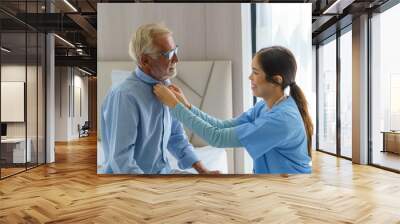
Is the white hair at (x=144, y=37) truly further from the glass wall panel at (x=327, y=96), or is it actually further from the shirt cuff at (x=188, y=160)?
the glass wall panel at (x=327, y=96)

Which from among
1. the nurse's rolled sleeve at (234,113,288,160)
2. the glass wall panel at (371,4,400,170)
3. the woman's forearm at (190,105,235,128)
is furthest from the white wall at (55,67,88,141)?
the nurse's rolled sleeve at (234,113,288,160)

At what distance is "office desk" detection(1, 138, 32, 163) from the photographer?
6430 mm

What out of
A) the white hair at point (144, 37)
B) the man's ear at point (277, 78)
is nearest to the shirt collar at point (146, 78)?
the white hair at point (144, 37)

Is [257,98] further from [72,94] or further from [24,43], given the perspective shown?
[72,94]

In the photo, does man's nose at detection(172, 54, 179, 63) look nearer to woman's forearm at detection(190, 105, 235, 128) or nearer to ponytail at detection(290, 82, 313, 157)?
woman's forearm at detection(190, 105, 235, 128)

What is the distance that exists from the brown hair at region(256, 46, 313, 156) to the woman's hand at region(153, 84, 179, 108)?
1.32 m

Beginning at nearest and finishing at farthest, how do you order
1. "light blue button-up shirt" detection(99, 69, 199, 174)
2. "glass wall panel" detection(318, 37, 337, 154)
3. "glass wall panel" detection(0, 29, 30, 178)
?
"light blue button-up shirt" detection(99, 69, 199, 174) < "glass wall panel" detection(0, 29, 30, 178) < "glass wall panel" detection(318, 37, 337, 154)

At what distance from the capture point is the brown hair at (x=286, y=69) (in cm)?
564

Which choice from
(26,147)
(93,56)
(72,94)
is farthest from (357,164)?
(72,94)

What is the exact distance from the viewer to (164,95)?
5.39m

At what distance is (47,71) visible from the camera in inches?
327

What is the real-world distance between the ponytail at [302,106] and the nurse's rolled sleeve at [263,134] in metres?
0.39

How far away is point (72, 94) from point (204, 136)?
12.9 metres

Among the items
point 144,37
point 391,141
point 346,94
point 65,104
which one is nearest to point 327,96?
point 346,94
